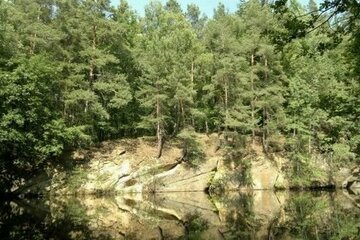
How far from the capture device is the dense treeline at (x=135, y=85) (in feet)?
95.3

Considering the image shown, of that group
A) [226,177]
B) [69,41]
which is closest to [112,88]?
[69,41]

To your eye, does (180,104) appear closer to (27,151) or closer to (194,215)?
(27,151)

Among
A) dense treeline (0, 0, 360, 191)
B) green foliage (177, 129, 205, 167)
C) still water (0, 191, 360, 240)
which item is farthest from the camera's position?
green foliage (177, 129, 205, 167)

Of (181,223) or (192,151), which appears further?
(192,151)

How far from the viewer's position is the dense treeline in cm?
2906

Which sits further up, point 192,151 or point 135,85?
point 135,85

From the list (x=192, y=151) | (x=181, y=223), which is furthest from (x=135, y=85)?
(x=181, y=223)

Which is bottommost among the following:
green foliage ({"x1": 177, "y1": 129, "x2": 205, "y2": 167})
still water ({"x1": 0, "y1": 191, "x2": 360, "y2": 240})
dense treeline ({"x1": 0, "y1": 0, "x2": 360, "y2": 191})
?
still water ({"x1": 0, "y1": 191, "x2": 360, "y2": 240})

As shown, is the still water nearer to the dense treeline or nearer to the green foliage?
the dense treeline

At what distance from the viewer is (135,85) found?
133 ft

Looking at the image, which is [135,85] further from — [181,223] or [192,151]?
[181,223]

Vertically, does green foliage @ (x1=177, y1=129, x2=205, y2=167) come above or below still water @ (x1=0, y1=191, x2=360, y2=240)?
above

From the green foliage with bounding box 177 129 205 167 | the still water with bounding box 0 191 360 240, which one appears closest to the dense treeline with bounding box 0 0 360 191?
the green foliage with bounding box 177 129 205 167

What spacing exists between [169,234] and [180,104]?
23507 millimetres
